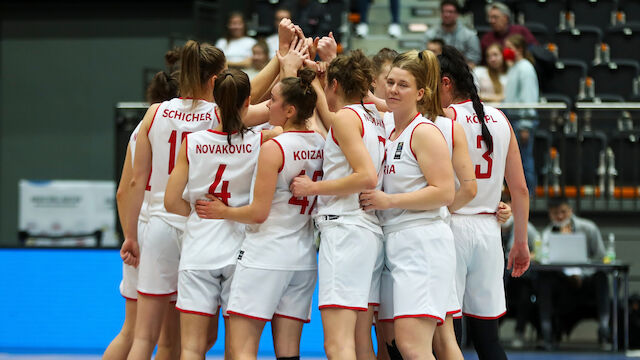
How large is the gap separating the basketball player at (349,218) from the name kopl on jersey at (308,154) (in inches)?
2.3

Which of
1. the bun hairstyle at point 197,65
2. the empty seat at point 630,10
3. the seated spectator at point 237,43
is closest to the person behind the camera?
the bun hairstyle at point 197,65

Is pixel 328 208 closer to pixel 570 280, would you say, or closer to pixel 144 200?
pixel 144 200

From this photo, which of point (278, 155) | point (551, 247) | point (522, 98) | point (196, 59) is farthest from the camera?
point (522, 98)

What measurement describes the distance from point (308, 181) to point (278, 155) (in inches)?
6.8

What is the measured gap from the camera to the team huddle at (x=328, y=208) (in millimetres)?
4004

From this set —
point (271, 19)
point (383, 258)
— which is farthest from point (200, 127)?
point (271, 19)

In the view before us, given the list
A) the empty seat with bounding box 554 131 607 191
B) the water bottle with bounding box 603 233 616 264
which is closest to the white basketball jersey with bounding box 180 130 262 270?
the water bottle with bounding box 603 233 616 264

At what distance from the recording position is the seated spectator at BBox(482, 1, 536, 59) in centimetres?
1007

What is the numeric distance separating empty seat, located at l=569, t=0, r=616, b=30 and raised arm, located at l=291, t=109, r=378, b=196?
868cm

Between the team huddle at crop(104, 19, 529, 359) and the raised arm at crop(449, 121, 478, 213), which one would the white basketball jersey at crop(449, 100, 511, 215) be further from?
the raised arm at crop(449, 121, 478, 213)

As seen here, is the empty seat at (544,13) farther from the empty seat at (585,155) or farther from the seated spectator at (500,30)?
the empty seat at (585,155)

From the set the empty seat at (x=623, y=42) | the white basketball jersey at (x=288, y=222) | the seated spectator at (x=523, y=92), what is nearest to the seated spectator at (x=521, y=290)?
the seated spectator at (x=523, y=92)

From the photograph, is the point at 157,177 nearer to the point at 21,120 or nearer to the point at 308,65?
the point at 308,65

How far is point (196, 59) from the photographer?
4352 mm
